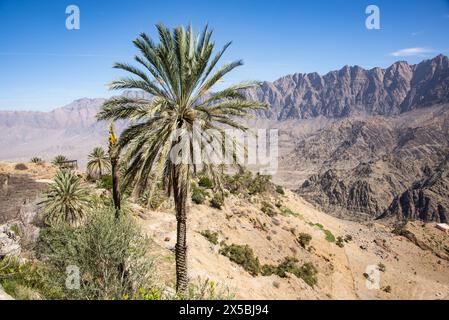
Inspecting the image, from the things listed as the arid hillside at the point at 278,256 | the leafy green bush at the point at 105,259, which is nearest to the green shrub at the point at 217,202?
A: the arid hillside at the point at 278,256

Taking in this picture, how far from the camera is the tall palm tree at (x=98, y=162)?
33.8 meters

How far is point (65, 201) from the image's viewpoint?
60.7 ft

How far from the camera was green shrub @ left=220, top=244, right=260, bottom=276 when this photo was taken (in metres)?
25.6

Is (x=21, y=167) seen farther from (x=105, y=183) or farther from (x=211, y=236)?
(x=211, y=236)

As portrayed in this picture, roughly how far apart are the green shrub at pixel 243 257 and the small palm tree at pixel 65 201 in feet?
36.6

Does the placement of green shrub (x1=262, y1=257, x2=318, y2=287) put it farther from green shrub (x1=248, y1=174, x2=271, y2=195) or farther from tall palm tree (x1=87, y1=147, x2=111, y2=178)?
tall palm tree (x1=87, y1=147, x2=111, y2=178)

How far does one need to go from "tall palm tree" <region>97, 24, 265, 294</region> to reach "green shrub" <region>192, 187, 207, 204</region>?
2154 cm

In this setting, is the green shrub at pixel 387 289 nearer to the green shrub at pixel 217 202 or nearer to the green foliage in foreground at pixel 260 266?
the green foliage in foreground at pixel 260 266

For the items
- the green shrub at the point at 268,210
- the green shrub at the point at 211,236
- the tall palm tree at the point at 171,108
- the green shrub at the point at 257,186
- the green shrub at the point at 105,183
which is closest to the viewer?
the tall palm tree at the point at 171,108

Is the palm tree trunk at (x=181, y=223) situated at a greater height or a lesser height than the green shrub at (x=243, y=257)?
greater

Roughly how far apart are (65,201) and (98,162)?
1595 cm
